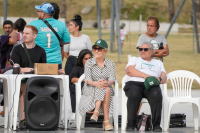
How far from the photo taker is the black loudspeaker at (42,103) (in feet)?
17.3

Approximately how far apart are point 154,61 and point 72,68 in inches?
62.4

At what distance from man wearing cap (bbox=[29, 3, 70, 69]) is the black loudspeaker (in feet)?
3.28

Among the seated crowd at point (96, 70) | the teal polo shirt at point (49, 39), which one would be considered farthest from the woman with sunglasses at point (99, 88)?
Answer: the teal polo shirt at point (49, 39)

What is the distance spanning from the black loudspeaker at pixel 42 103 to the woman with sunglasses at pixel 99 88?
0.51 meters

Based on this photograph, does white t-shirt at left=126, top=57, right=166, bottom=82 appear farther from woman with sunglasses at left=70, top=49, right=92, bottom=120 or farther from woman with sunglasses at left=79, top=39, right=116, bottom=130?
woman with sunglasses at left=70, top=49, right=92, bottom=120

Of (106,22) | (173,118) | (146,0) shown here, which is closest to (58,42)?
(173,118)

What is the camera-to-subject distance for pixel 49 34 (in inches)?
247

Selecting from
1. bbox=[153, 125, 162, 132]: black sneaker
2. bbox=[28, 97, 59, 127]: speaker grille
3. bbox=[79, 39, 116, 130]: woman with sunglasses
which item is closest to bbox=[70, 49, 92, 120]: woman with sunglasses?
bbox=[79, 39, 116, 130]: woman with sunglasses

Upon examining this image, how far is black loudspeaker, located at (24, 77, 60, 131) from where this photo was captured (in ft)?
17.3

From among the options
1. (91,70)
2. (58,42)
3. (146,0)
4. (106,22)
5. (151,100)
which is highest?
(146,0)

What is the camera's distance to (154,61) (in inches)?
246

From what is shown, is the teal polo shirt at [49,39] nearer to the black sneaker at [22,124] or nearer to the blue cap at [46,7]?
the blue cap at [46,7]

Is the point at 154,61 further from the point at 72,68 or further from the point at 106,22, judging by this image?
the point at 106,22

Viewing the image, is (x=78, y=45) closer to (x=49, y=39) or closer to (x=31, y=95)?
(x=49, y=39)
